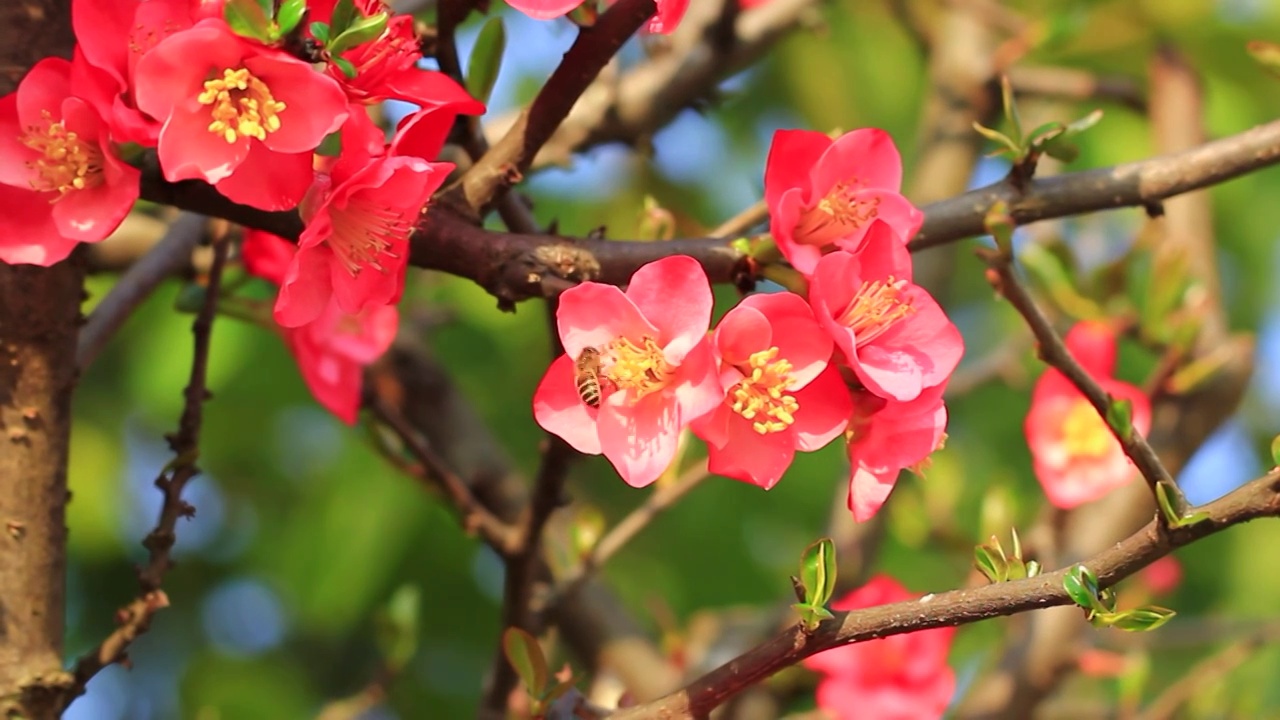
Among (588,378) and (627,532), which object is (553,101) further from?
(627,532)

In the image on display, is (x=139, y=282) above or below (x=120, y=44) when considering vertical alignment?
below

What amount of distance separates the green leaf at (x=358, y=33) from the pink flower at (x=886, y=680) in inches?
26.7

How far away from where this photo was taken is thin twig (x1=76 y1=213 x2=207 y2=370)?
83 cm

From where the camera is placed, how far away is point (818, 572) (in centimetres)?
57

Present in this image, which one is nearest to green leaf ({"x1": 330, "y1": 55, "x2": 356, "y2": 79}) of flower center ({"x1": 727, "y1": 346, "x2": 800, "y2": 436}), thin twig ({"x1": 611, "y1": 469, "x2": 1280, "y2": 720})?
flower center ({"x1": 727, "y1": 346, "x2": 800, "y2": 436})

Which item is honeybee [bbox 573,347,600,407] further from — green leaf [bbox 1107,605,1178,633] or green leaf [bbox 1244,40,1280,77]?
green leaf [bbox 1244,40,1280,77]

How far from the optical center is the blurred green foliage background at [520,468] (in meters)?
1.75

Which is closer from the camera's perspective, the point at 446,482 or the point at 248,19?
the point at 248,19

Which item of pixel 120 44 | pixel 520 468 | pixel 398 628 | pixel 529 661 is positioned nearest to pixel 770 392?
pixel 529 661

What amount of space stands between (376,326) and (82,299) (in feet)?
0.75

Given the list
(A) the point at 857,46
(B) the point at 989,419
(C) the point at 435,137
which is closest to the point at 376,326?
(C) the point at 435,137

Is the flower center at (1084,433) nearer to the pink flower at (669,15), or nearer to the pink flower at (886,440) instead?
the pink flower at (886,440)

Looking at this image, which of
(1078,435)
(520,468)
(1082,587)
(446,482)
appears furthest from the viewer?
(520,468)

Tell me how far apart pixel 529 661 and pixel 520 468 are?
4.12 feet
